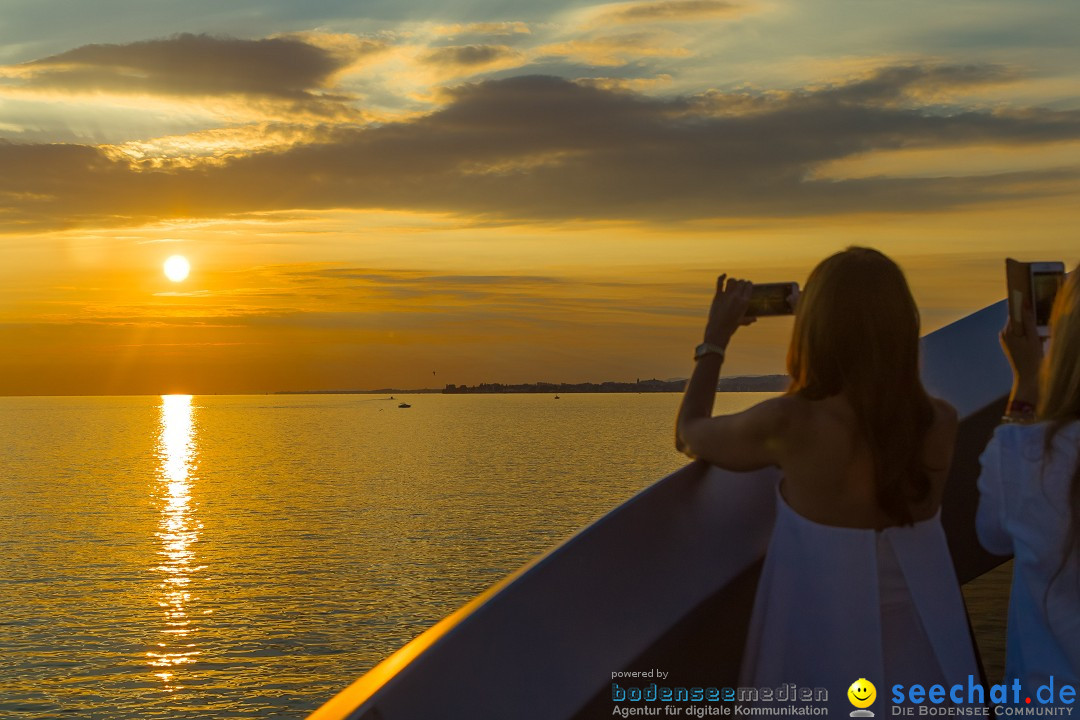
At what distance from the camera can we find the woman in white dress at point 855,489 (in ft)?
7.44

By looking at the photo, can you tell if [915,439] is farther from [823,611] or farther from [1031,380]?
[823,611]

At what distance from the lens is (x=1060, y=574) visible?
1855mm

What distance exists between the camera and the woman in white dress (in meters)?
2.27

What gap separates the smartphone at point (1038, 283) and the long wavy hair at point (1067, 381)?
0.59 metres

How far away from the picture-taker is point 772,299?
8.63 feet

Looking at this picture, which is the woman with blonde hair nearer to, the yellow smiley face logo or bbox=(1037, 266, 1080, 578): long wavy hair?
bbox=(1037, 266, 1080, 578): long wavy hair

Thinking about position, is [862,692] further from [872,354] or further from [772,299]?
[772,299]

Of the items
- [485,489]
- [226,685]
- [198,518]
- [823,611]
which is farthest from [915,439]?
[485,489]

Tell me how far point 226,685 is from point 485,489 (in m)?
34.8

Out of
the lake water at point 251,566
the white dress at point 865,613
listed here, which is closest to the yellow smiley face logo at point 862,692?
the white dress at point 865,613

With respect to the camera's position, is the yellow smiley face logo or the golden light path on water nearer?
the yellow smiley face logo

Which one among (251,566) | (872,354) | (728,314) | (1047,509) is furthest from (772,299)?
(251,566)

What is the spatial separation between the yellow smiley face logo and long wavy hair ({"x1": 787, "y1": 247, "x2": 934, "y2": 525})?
1.29ft

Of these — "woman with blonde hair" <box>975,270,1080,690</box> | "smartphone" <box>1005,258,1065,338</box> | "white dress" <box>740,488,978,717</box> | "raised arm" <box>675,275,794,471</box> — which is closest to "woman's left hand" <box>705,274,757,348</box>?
"raised arm" <box>675,275,794,471</box>
